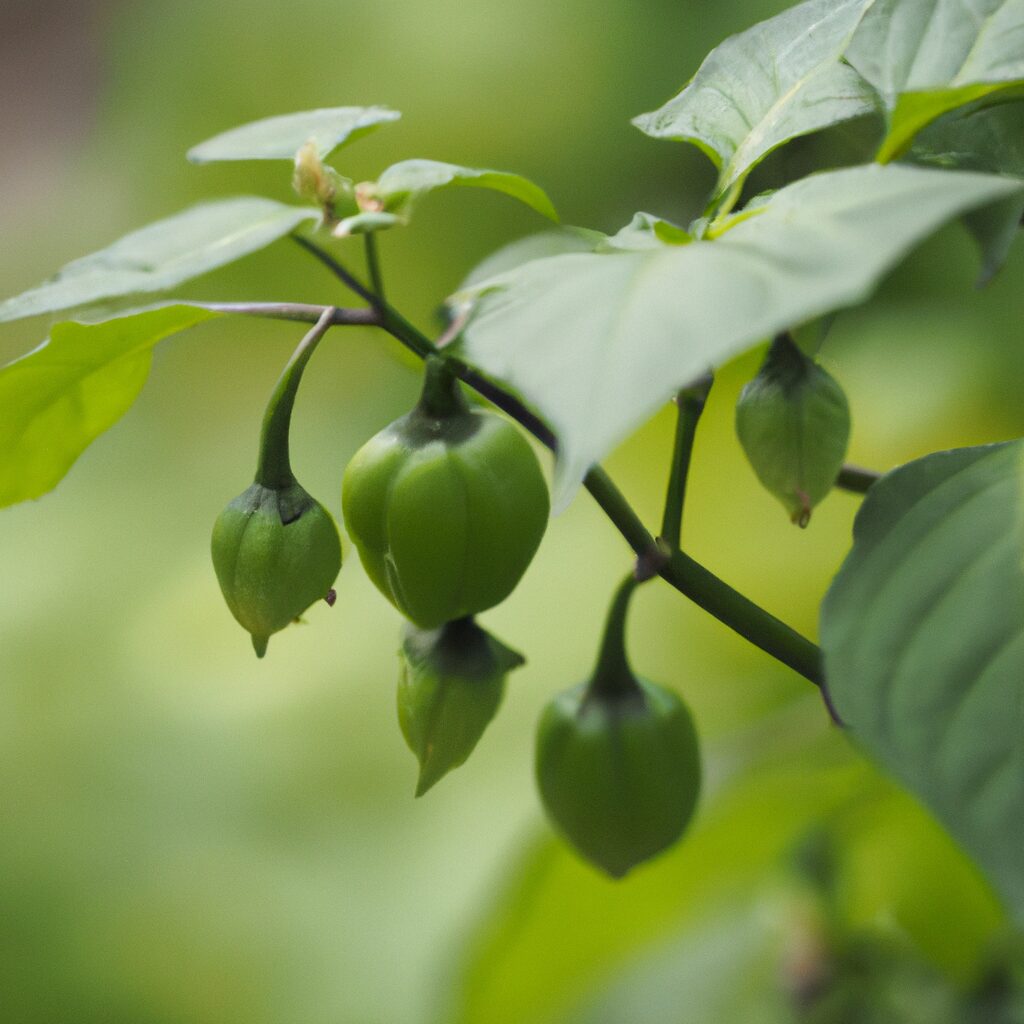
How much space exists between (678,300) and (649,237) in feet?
0.33

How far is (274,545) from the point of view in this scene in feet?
1.32

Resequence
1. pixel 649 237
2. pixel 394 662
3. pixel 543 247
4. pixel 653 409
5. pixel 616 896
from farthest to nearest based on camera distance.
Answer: pixel 394 662 → pixel 616 896 → pixel 543 247 → pixel 649 237 → pixel 653 409

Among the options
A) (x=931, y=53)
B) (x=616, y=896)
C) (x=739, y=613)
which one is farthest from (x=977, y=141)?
(x=616, y=896)

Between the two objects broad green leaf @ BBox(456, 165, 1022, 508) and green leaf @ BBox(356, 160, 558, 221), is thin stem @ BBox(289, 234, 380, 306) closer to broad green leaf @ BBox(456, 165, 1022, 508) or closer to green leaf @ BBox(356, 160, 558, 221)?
green leaf @ BBox(356, 160, 558, 221)

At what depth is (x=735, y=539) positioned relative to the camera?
4.69 ft

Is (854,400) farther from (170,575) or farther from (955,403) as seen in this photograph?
(170,575)

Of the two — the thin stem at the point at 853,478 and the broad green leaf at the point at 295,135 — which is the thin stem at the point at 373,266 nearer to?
the broad green leaf at the point at 295,135

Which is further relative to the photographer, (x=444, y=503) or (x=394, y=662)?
(x=394, y=662)

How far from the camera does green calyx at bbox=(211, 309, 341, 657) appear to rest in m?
0.40

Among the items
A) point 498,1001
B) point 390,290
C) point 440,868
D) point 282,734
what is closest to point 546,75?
point 390,290

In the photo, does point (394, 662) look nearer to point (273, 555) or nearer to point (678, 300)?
point (273, 555)

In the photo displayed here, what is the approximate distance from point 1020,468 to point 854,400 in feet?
3.54

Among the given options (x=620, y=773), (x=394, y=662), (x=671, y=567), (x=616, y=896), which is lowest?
(x=394, y=662)

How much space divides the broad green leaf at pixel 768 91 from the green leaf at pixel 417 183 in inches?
2.5
